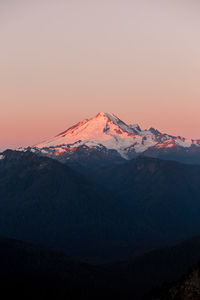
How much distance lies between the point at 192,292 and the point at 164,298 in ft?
32.9

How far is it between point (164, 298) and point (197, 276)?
10557 millimetres

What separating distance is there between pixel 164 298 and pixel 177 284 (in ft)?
25.6

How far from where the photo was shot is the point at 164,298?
192375mm

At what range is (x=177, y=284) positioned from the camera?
19850 cm

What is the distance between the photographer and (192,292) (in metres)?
185

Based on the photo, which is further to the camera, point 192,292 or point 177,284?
point 177,284

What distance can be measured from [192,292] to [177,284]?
13355 millimetres

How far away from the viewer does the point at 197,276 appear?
633 ft
